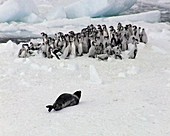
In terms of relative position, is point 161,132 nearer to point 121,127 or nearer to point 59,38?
point 121,127

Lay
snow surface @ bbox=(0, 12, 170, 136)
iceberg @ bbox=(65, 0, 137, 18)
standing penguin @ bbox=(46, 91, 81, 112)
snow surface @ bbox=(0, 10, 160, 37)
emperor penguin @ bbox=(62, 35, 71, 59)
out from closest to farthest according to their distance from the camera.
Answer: snow surface @ bbox=(0, 12, 170, 136)
standing penguin @ bbox=(46, 91, 81, 112)
emperor penguin @ bbox=(62, 35, 71, 59)
snow surface @ bbox=(0, 10, 160, 37)
iceberg @ bbox=(65, 0, 137, 18)

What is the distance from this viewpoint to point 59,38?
1131 centimetres

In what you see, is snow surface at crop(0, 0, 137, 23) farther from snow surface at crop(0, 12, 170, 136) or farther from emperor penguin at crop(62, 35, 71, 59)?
emperor penguin at crop(62, 35, 71, 59)

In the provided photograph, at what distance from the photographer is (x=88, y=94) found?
7.32 metres

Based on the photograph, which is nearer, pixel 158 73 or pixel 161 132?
pixel 161 132

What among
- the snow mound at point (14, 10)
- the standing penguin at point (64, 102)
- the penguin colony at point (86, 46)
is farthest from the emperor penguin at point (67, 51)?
the snow mound at point (14, 10)

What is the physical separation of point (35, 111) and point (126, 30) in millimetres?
6746

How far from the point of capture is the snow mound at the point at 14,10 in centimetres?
1791

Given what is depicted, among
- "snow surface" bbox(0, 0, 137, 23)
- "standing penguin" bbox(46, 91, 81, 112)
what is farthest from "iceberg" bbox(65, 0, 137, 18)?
"standing penguin" bbox(46, 91, 81, 112)

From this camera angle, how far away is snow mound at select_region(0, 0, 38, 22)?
1791 cm

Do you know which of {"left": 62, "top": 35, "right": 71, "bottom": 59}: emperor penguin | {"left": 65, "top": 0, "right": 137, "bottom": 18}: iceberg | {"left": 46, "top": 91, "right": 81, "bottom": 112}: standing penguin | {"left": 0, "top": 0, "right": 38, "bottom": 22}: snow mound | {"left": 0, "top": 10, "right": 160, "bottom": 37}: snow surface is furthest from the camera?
{"left": 65, "top": 0, "right": 137, "bottom": 18}: iceberg

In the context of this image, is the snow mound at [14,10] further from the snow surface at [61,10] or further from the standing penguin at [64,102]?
the standing penguin at [64,102]

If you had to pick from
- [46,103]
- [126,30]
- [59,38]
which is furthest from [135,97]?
[126,30]

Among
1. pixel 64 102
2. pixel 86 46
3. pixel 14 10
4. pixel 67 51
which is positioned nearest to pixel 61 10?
pixel 14 10
